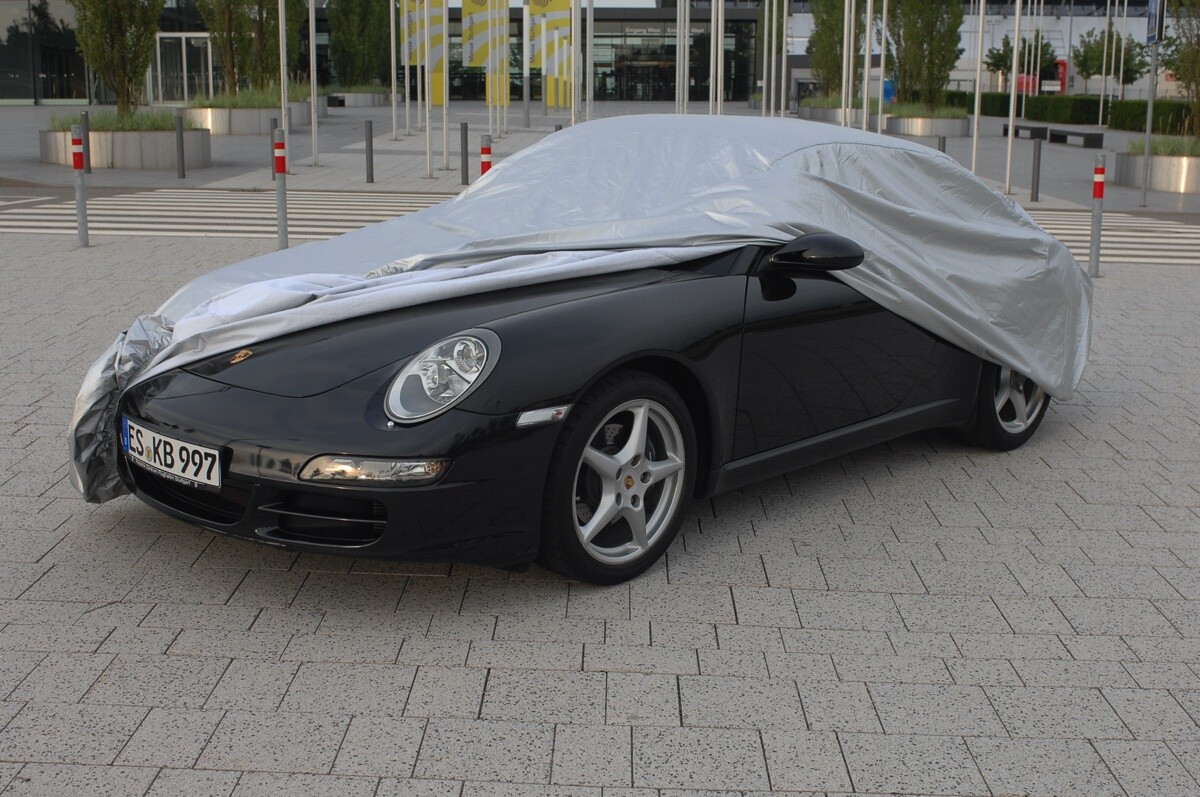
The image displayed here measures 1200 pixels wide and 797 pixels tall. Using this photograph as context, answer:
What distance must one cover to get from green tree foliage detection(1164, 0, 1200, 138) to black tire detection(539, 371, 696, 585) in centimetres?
2008

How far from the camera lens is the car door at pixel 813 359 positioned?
4410mm

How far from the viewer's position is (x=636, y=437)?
4000 mm

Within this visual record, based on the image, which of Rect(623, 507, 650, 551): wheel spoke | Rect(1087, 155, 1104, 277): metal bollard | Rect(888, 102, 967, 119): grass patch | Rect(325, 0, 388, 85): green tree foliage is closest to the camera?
Rect(623, 507, 650, 551): wheel spoke

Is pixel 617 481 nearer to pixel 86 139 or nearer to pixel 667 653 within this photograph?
pixel 667 653

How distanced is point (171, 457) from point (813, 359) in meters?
2.16

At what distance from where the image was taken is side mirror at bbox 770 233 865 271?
4395mm

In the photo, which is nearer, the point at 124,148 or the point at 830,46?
the point at 124,148

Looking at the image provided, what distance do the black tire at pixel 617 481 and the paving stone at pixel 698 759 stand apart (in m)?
→ 0.82

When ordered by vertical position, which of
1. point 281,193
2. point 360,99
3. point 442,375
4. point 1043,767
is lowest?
point 1043,767

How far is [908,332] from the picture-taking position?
16.5ft

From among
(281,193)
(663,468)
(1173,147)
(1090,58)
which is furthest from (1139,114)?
(663,468)

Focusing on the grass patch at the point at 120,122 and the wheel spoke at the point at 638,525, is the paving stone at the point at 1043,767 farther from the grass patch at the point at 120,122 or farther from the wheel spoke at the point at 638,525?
the grass patch at the point at 120,122

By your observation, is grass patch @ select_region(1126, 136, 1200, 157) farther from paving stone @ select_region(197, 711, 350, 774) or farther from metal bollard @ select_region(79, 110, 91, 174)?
paving stone @ select_region(197, 711, 350, 774)

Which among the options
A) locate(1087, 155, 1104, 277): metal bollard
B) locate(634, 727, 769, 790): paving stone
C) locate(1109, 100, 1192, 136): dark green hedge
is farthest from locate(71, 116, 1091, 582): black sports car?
locate(1109, 100, 1192, 136): dark green hedge
